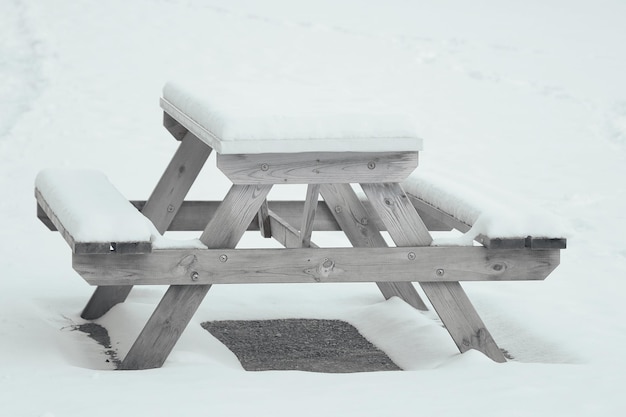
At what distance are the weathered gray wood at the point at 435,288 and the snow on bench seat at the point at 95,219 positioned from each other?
846 mm

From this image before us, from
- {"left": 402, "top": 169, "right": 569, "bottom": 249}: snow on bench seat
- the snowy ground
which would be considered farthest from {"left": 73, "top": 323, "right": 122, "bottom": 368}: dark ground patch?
{"left": 402, "top": 169, "right": 569, "bottom": 249}: snow on bench seat

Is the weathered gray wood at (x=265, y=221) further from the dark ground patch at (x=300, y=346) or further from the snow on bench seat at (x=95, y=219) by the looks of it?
the snow on bench seat at (x=95, y=219)

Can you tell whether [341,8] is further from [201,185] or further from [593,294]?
[593,294]

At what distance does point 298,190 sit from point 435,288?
4.84 meters

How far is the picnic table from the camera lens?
11.9 ft

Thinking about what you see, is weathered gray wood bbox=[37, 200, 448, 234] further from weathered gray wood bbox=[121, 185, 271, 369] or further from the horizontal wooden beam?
weathered gray wood bbox=[121, 185, 271, 369]

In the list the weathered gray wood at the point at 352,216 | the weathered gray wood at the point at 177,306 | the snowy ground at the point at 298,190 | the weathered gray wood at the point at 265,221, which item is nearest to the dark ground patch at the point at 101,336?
the snowy ground at the point at 298,190

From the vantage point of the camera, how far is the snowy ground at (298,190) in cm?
349

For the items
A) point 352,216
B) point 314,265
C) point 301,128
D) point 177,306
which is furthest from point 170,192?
point 301,128

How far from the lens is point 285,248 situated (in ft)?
12.5

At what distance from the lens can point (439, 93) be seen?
1204cm

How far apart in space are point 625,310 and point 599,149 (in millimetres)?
4879

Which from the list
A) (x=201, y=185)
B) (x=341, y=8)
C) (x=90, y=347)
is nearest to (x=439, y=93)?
A: (x=201, y=185)

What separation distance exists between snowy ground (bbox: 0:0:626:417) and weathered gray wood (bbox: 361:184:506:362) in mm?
94
